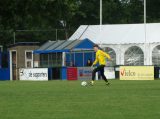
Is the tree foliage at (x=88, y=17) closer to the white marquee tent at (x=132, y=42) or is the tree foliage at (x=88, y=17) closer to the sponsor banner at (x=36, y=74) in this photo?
the white marquee tent at (x=132, y=42)

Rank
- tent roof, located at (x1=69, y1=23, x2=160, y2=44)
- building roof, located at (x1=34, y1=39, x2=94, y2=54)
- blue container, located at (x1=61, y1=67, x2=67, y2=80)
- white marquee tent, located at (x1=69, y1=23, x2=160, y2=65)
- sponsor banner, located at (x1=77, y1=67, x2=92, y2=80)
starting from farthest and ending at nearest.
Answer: tent roof, located at (x1=69, y1=23, x2=160, y2=44) → white marquee tent, located at (x1=69, y1=23, x2=160, y2=65) → building roof, located at (x1=34, y1=39, x2=94, y2=54) → blue container, located at (x1=61, y1=67, x2=67, y2=80) → sponsor banner, located at (x1=77, y1=67, x2=92, y2=80)

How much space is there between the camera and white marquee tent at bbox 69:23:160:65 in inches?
2111

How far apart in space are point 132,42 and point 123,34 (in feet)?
5.94

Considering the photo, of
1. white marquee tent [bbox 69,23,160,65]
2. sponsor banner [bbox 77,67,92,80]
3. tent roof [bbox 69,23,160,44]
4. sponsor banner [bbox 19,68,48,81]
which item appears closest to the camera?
sponsor banner [bbox 77,67,92,80]

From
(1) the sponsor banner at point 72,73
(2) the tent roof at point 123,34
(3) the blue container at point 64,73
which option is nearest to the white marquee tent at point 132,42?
(2) the tent roof at point 123,34

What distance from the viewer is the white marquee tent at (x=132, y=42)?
53622 millimetres

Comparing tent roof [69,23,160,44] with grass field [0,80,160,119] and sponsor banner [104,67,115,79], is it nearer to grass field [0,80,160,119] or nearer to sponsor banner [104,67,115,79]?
sponsor banner [104,67,115,79]

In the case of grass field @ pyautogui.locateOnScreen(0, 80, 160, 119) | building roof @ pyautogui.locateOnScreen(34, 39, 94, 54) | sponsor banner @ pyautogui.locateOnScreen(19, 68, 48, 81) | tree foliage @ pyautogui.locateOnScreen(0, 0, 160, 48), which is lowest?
grass field @ pyautogui.locateOnScreen(0, 80, 160, 119)

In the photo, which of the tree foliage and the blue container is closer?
the blue container

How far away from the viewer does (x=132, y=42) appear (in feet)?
178

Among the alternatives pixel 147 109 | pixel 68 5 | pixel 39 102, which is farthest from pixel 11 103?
pixel 68 5

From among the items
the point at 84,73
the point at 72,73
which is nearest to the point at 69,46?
the point at 72,73

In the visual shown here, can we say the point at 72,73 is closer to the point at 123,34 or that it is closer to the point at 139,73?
the point at 139,73

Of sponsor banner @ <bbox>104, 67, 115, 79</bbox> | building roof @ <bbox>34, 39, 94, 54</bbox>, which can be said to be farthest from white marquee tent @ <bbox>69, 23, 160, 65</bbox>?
sponsor banner @ <bbox>104, 67, 115, 79</bbox>
